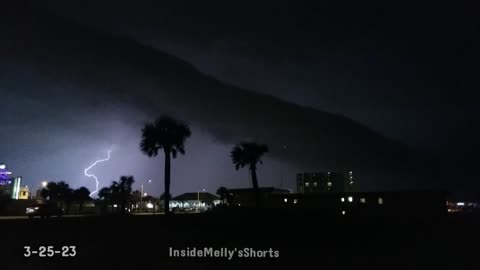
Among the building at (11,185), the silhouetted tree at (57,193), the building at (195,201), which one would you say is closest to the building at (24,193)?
the building at (11,185)

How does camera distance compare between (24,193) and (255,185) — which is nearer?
(255,185)

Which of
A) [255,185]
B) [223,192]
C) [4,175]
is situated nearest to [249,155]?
[255,185]

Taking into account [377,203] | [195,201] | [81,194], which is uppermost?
[81,194]

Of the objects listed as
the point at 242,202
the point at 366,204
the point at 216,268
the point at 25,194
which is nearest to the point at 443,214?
the point at 366,204

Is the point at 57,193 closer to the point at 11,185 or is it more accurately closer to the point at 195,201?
the point at 11,185

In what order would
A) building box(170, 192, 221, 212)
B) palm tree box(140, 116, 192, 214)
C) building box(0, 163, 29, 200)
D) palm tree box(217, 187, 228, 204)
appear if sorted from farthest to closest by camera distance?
1. building box(170, 192, 221, 212)
2. building box(0, 163, 29, 200)
3. palm tree box(217, 187, 228, 204)
4. palm tree box(140, 116, 192, 214)

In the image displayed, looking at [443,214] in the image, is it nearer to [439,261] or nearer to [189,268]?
[439,261]

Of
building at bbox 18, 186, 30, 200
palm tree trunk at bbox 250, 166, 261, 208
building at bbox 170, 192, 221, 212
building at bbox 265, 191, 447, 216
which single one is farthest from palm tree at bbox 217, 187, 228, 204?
building at bbox 18, 186, 30, 200

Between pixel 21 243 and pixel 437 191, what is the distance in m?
61.8

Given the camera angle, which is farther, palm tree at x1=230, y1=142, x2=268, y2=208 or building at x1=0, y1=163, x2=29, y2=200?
building at x1=0, y1=163, x2=29, y2=200

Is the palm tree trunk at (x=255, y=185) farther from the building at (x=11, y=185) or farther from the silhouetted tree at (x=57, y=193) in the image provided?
the building at (x=11, y=185)

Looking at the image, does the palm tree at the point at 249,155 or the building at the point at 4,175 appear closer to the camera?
the palm tree at the point at 249,155

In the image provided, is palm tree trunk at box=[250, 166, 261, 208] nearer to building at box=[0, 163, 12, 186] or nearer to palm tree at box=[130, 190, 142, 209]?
palm tree at box=[130, 190, 142, 209]

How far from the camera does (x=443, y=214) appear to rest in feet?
207
